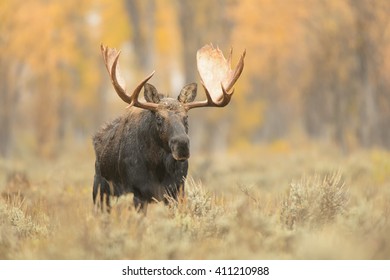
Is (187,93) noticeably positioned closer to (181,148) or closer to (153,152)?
(153,152)

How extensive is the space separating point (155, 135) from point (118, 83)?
75 cm

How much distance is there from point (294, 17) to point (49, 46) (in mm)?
8628

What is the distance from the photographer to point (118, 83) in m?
8.66

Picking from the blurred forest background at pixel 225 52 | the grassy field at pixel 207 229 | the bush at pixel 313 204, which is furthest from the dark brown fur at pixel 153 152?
the blurred forest background at pixel 225 52

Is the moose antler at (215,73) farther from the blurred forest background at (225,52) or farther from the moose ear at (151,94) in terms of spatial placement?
the blurred forest background at (225,52)

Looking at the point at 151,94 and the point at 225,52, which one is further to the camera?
the point at 225,52

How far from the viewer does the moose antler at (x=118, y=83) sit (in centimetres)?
834

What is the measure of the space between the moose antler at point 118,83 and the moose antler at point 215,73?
2.44 feet

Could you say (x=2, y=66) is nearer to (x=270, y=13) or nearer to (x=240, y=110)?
(x=270, y=13)

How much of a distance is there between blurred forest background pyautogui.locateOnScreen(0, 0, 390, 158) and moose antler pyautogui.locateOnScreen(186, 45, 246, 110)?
13.6m

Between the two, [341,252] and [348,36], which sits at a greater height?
[348,36]

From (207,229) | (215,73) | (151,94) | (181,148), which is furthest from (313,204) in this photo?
(151,94)
